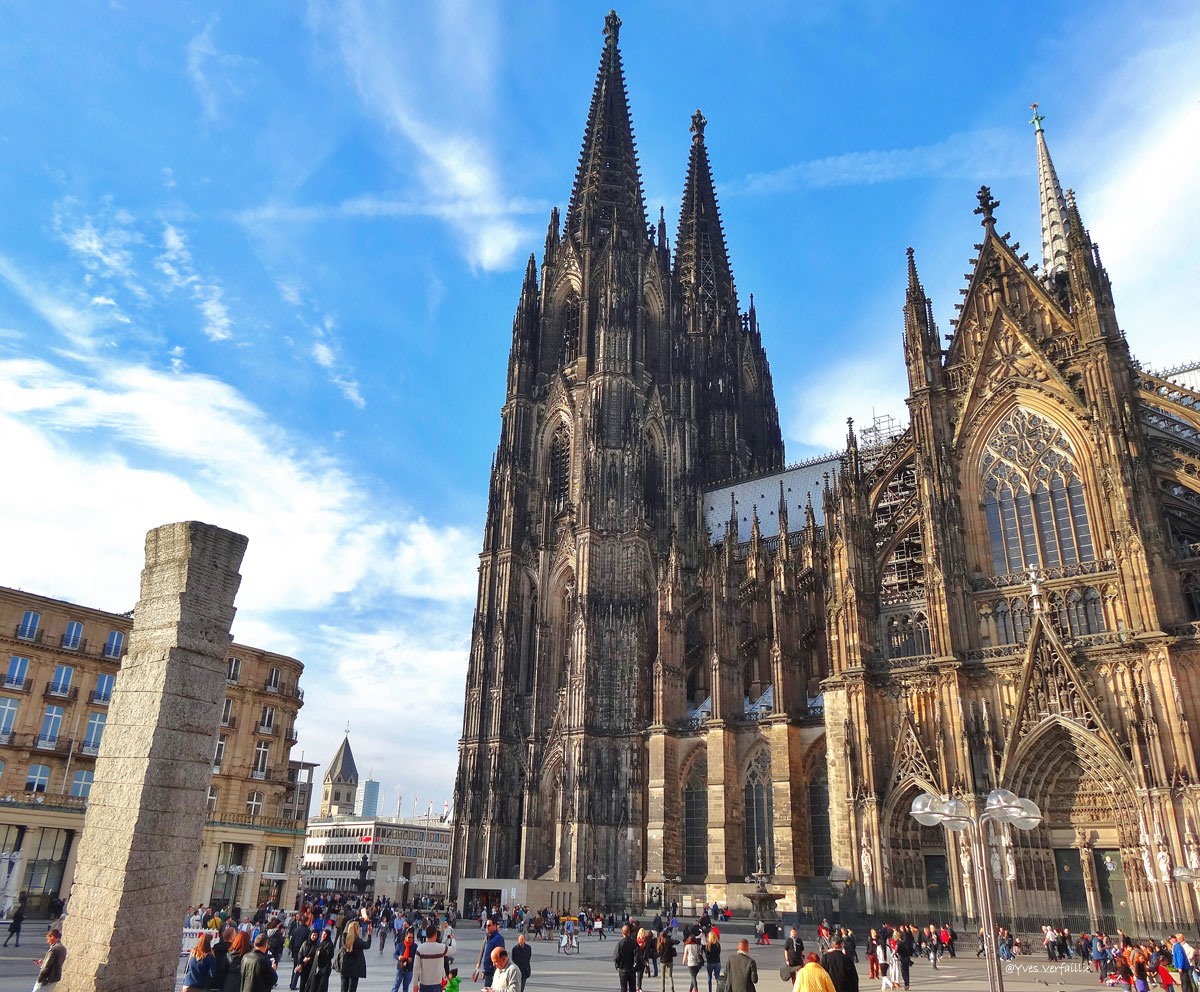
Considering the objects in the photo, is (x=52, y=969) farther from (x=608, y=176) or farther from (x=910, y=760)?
(x=608, y=176)

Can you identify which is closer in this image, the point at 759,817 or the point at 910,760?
the point at 910,760

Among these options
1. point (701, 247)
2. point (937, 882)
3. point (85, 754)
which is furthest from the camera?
point (701, 247)

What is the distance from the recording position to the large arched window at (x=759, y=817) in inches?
1631

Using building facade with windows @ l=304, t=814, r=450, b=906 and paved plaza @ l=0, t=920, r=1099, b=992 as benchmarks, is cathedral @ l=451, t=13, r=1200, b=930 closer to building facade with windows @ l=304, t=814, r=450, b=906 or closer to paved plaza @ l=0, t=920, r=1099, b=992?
paved plaza @ l=0, t=920, r=1099, b=992

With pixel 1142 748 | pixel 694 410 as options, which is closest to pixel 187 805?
pixel 1142 748

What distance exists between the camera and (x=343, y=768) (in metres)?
146

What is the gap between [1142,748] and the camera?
28062 mm

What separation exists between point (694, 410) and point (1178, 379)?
28854 millimetres

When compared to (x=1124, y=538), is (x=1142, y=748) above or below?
below

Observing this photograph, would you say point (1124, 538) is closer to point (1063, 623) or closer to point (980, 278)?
point (1063, 623)

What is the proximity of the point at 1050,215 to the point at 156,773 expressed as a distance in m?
46.9

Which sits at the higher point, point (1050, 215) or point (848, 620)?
point (1050, 215)

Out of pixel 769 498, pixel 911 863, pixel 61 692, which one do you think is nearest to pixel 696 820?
pixel 911 863

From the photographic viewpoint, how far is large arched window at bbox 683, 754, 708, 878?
43.1 meters
